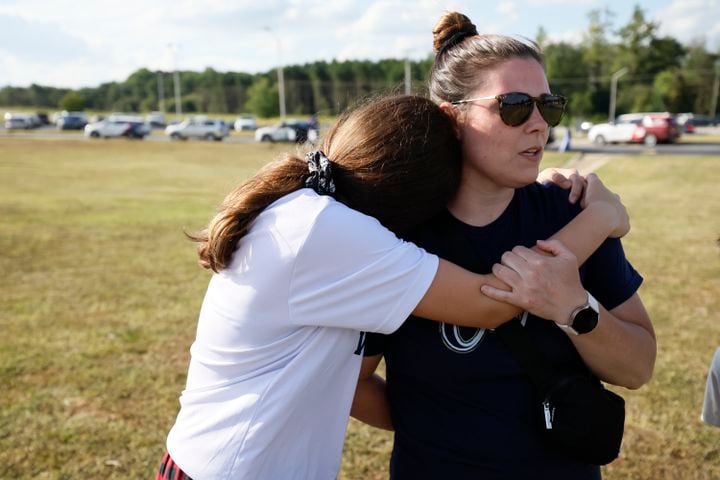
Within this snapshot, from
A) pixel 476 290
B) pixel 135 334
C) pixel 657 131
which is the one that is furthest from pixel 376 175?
pixel 657 131

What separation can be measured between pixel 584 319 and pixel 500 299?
0.22 metres

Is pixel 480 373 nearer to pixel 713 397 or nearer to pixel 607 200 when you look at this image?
pixel 607 200

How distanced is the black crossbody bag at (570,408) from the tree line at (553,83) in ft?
186

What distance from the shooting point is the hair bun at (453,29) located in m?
1.98

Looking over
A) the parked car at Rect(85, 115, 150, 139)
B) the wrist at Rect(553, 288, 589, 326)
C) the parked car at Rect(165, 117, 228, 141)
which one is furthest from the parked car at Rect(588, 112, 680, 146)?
the wrist at Rect(553, 288, 589, 326)

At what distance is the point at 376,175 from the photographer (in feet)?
5.43

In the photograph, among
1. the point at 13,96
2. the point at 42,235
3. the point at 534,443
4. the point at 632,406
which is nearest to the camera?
the point at 534,443

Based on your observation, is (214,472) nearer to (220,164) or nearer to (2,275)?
(2,275)

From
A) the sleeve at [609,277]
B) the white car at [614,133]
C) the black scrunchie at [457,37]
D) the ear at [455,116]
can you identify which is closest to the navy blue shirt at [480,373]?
the sleeve at [609,277]

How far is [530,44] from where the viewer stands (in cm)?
189

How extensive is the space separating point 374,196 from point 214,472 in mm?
827

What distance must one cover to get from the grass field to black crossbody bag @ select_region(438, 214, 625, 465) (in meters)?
0.96

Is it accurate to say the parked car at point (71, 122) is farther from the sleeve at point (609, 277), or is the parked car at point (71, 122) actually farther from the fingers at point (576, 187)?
the sleeve at point (609, 277)

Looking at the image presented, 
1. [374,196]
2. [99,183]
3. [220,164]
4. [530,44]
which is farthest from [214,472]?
[220,164]
